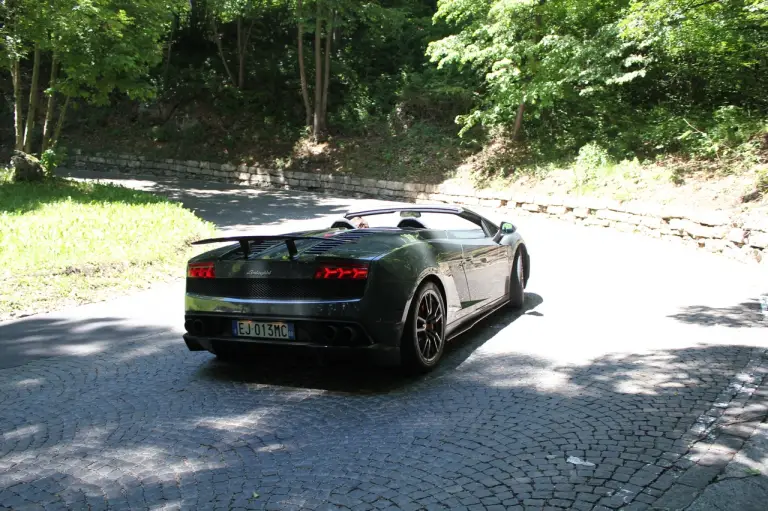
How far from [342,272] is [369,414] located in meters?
1.04

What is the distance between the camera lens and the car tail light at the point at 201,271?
5.52 metres

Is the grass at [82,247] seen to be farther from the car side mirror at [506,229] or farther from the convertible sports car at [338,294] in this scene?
the car side mirror at [506,229]

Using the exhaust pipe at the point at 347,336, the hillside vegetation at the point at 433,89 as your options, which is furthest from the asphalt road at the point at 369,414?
the hillside vegetation at the point at 433,89

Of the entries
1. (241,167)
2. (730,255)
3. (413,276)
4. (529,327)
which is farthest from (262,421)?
(241,167)

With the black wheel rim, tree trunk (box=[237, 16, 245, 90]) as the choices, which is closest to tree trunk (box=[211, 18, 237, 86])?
tree trunk (box=[237, 16, 245, 90])

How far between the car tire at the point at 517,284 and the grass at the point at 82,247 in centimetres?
486

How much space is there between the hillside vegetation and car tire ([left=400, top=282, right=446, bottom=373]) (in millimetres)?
10170

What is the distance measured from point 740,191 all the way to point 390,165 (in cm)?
1347

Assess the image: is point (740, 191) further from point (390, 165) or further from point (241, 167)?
point (241, 167)

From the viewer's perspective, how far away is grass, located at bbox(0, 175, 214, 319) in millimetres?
8625

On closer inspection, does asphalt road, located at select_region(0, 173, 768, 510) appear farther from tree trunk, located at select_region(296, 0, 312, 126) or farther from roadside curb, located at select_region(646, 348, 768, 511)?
tree trunk, located at select_region(296, 0, 312, 126)

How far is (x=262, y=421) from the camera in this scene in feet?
14.7

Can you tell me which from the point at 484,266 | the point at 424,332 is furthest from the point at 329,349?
the point at 484,266

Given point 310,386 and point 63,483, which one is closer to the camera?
point 63,483
